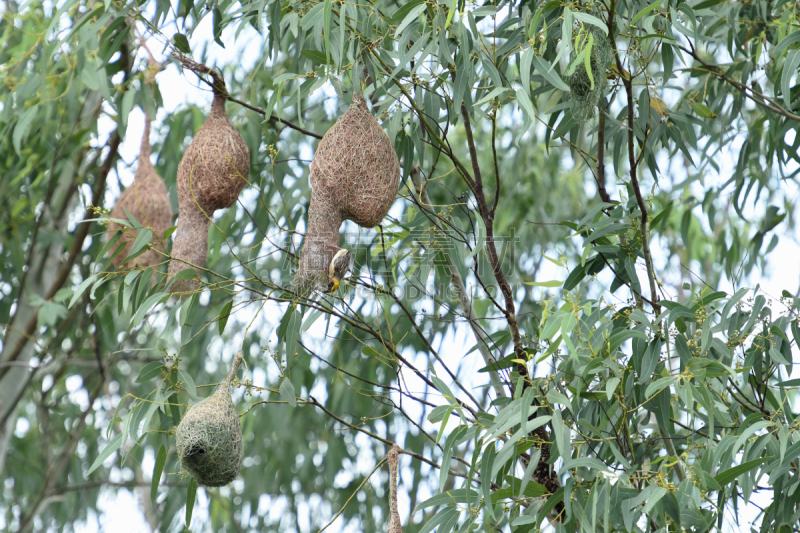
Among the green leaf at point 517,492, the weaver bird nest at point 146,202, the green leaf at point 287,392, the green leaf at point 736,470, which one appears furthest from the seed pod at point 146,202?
the green leaf at point 736,470

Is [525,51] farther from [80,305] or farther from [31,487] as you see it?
[31,487]

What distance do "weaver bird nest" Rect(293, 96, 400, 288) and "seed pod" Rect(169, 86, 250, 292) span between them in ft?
0.87

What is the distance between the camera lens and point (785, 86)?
1.36 meters

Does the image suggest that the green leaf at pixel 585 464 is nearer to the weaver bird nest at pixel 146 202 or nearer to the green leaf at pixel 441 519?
the green leaf at pixel 441 519

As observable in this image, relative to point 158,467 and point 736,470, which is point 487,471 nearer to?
point 736,470

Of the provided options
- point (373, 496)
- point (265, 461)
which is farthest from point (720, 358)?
point (265, 461)

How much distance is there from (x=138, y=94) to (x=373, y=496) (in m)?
2.12

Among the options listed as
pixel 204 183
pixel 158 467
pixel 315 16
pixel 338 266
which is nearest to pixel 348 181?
pixel 338 266

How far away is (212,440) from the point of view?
1.35 metres

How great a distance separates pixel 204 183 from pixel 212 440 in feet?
1.80

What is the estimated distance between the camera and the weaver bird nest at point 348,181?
1.38m

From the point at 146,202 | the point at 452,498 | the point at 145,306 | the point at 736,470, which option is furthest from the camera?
the point at 146,202

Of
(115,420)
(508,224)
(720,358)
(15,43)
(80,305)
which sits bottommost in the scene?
(115,420)

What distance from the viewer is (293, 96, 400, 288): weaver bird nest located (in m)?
1.38
